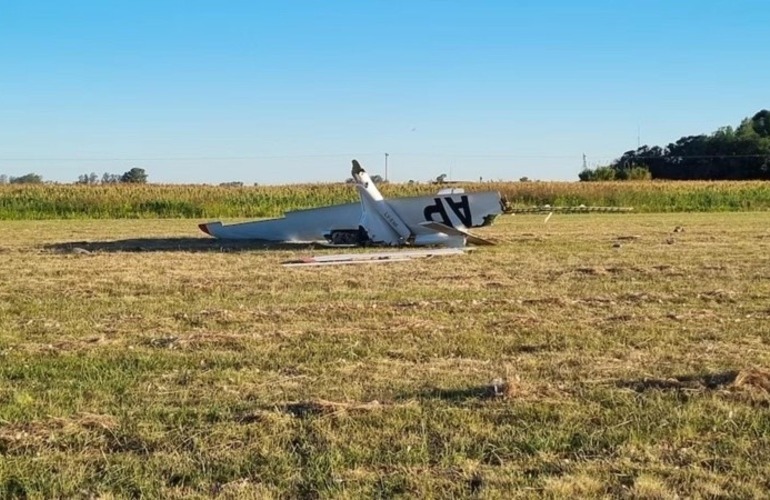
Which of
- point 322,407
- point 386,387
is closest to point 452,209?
point 386,387

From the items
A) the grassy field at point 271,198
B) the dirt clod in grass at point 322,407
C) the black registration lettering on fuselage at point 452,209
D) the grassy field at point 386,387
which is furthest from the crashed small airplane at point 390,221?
the grassy field at point 271,198

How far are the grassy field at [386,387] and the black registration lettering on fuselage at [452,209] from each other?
16.4ft

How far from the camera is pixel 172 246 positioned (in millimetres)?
15680

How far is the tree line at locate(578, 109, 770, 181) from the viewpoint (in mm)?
75062

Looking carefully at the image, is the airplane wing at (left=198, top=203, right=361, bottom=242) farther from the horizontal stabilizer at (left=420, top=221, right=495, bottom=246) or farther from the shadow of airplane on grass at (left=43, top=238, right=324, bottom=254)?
the horizontal stabilizer at (left=420, top=221, right=495, bottom=246)

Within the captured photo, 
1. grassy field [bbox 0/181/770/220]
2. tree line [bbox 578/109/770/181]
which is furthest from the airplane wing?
tree line [bbox 578/109/770/181]

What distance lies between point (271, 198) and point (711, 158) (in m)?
57.0

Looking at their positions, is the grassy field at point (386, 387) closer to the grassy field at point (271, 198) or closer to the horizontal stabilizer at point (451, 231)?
the horizontal stabilizer at point (451, 231)

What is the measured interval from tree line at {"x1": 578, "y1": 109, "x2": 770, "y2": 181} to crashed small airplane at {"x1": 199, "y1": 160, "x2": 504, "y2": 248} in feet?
182

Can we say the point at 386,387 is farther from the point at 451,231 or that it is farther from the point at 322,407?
the point at 451,231

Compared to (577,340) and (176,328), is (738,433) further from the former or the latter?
(176,328)

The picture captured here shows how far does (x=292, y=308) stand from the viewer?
7895 millimetres

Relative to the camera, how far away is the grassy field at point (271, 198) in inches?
1297

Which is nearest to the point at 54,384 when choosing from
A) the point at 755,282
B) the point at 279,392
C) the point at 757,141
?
the point at 279,392
